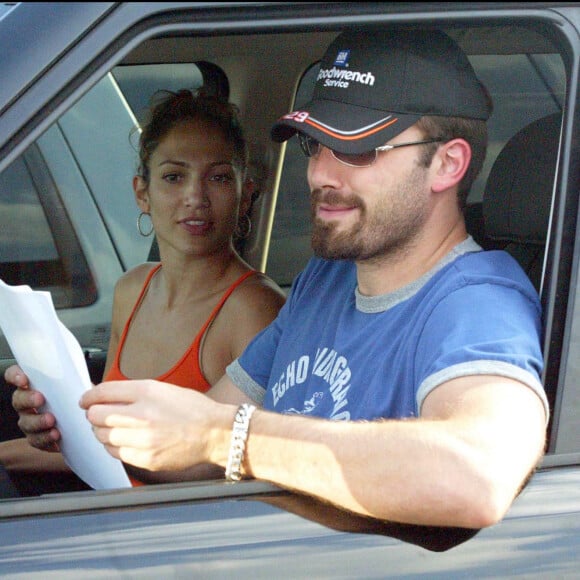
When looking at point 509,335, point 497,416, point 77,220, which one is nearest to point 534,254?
point 509,335

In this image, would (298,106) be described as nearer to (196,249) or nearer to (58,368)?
(196,249)

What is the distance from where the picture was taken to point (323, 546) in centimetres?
132

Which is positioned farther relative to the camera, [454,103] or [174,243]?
[174,243]

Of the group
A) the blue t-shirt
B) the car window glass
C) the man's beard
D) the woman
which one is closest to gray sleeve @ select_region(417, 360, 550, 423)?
the blue t-shirt

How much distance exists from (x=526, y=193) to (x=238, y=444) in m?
0.82

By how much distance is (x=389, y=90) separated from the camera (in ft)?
6.01

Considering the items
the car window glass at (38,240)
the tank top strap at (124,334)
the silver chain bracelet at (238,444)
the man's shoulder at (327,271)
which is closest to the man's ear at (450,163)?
the man's shoulder at (327,271)

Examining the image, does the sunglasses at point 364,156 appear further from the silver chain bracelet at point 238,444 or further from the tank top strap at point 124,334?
the tank top strap at point 124,334

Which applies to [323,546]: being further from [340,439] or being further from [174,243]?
[174,243]

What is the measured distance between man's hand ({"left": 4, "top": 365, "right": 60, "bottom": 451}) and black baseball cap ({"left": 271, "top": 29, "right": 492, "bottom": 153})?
2.20 ft

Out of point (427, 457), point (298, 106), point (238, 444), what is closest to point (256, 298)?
point (298, 106)

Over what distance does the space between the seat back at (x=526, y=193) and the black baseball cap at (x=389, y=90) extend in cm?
14

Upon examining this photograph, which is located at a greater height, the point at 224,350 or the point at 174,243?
the point at 174,243

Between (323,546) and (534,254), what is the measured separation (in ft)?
3.03
